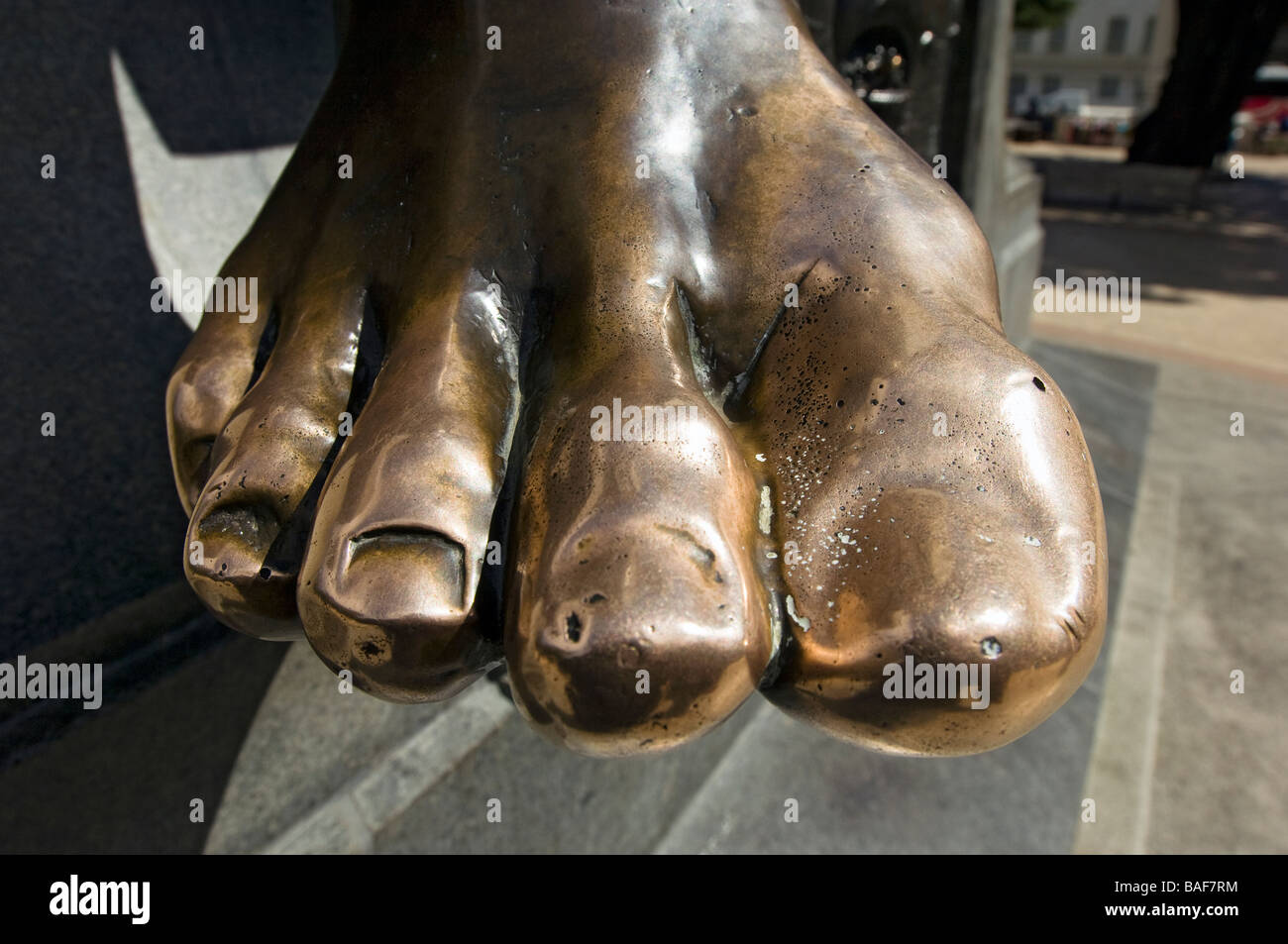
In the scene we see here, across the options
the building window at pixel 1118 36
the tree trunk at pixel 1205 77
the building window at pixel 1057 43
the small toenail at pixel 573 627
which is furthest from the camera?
the building window at pixel 1057 43

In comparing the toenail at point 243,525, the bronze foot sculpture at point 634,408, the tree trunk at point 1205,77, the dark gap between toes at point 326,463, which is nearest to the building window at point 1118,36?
the tree trunk at point 1205,77

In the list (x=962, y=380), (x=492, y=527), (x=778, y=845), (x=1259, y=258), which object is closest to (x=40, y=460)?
(x=492, y=527)

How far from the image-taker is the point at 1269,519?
3.33m

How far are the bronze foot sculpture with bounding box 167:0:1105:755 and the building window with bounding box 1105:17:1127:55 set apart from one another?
3857 centimetres

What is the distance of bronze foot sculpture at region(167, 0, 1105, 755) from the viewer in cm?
66

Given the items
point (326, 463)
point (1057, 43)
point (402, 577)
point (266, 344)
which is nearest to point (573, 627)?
point (402, 577)

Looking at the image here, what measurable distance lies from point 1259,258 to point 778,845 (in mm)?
9570

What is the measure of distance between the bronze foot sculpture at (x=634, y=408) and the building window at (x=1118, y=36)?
3857cm

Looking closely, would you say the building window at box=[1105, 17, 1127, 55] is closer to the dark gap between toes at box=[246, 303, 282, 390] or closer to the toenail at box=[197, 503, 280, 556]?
the dark gap between toes at box=[246, 303, 282, 390]

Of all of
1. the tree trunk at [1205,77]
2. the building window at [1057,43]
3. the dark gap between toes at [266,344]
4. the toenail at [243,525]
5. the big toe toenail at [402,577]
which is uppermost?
the dark gap between toes at [266,344]

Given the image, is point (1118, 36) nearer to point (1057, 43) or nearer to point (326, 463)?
point (1057, 43)

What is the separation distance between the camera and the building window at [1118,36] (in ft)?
108

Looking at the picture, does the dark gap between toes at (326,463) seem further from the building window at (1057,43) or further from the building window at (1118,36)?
the building window at (1057,43)

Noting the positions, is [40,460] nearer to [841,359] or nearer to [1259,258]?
[841,359]
